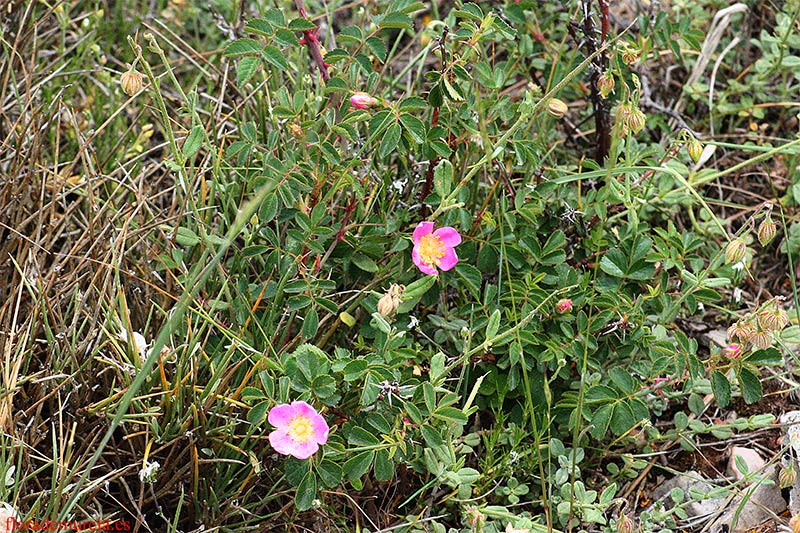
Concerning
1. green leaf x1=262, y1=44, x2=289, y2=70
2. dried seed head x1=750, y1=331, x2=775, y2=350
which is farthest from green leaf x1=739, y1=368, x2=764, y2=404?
green leaf x1=262, y1=44, x2=289, y2=70

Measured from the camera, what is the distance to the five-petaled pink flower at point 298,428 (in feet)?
5.05

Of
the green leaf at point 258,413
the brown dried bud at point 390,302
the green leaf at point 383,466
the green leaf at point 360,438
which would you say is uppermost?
the brown dried bud at point 390,302

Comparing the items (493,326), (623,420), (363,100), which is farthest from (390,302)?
(623,420)

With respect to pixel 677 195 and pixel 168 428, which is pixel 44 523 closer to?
pixel 168 428

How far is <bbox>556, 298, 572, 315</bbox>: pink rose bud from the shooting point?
1.80 metres

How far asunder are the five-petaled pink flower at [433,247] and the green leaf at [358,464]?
1.21ft

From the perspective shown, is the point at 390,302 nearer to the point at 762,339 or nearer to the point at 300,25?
the point at 300,25

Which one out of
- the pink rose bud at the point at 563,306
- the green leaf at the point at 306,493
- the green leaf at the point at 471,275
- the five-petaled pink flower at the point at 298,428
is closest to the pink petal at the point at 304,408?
the five-petaled pink flower at the point at 298,428

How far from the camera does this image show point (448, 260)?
5.85ft

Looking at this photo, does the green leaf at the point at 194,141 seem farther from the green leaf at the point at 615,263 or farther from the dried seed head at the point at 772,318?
the dried seed head at the point at 772,318

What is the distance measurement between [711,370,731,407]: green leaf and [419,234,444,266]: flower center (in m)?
0.59

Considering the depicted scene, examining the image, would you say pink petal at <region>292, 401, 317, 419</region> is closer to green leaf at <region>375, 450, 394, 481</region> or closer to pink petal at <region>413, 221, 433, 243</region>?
green leaf at <region>375, 450, 394, 481</region>

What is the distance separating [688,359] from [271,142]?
93cm

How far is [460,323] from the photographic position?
1877mm
